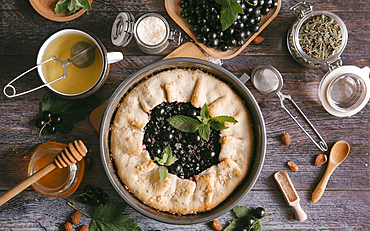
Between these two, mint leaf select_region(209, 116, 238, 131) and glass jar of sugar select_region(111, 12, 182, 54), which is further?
glass jar of sugar select_region(111, 12, 182, 54)

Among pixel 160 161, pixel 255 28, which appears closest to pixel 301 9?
pixel 255 28

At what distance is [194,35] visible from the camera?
2.39m

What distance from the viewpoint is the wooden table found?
8.07 ft

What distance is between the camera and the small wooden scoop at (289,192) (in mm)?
2439

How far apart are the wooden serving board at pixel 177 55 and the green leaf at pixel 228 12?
1.05 feet

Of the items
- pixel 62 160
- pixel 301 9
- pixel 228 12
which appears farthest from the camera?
pixel 301 9

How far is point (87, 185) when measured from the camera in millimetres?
2408

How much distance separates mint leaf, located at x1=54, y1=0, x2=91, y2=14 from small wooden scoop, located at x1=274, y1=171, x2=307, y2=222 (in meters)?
2.28

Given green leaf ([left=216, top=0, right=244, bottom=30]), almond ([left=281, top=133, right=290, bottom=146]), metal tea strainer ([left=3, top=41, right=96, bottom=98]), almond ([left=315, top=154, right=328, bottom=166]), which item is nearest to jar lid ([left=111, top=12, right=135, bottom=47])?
metal tea strainer ([left=3, top=41, right=96, bottom=98])

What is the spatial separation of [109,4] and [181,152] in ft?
5.09

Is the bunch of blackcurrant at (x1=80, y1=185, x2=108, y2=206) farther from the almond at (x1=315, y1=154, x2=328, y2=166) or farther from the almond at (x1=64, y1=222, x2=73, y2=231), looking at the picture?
the almond at (x1=315, y1=154, x2=328, y2=166)

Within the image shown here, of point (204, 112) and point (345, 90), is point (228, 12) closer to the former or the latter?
point (204, 112)

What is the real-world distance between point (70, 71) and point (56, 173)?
90 cm

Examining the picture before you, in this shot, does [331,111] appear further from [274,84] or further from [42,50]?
[42,50]
